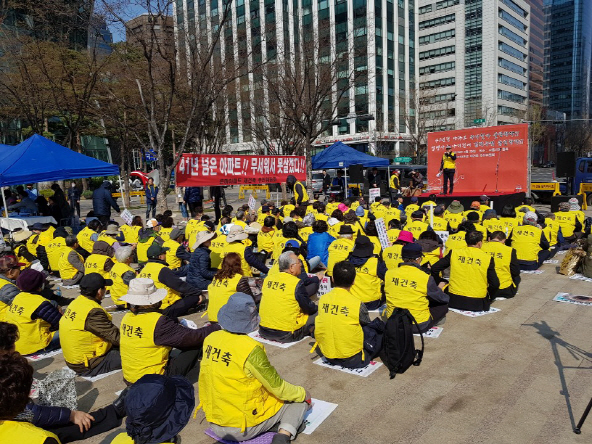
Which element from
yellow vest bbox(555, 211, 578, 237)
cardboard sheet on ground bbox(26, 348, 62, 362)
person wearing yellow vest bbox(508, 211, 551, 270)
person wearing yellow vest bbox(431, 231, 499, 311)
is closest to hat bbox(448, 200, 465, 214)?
yellow vest bbox(555, 211, 578, 237)

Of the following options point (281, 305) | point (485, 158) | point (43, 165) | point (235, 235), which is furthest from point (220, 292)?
point (485, 158)

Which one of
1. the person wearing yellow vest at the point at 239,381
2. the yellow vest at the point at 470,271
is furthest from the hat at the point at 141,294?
the yellow vest at the point at 470,271

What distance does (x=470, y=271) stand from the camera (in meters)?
6.48

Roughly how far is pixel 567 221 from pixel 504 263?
5.27 m

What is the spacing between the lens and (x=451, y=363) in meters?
5.15

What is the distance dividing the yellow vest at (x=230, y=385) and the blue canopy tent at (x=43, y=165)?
37.8 feet

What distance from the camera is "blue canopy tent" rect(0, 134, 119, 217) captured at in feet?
40.6

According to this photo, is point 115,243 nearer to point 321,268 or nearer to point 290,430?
point 321,268

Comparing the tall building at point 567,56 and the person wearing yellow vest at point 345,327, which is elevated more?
the tall building at point 567,56

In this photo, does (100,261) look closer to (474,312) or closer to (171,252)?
(171,252)

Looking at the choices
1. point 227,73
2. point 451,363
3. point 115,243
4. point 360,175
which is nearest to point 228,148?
point 227,73

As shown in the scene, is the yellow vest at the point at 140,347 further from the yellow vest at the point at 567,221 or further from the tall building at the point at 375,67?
the tall building at the point at 375,67

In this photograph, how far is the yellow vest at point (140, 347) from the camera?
420 centimetres

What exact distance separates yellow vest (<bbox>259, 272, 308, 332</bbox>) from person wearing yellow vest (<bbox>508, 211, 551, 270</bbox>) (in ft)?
18.4
